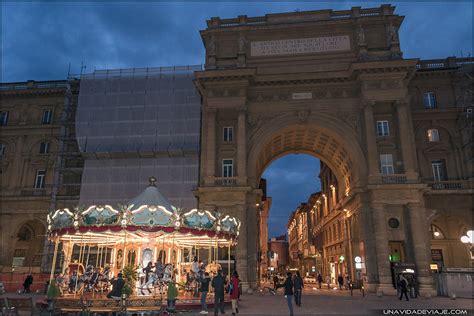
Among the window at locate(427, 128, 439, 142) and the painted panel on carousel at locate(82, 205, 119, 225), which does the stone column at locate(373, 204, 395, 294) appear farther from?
the painted panel on carousel at locate(82, 205, 119, 225)


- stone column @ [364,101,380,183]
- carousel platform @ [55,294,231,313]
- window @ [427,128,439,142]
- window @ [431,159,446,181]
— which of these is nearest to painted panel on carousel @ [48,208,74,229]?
carousel platform @ [55,294,231,313]

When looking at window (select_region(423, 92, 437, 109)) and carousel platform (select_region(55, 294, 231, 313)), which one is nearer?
carousel platform (select_region(55, 294, 231, 313))

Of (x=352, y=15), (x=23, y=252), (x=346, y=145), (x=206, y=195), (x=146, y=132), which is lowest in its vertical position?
(x=23, y=252)

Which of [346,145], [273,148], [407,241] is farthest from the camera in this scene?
[273,148]

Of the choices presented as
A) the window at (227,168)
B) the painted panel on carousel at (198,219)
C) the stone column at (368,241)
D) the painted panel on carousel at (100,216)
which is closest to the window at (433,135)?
the stone column at (368,241)

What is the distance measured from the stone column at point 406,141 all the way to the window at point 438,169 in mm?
5738

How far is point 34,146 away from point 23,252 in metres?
10.8

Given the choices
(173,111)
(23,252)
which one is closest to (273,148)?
(173,111)

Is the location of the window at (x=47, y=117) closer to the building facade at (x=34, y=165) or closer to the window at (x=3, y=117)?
the building facade at (x=34, y=165)

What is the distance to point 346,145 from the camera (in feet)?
109

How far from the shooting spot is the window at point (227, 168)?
3331cm

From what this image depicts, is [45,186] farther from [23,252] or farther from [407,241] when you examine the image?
[407,241]

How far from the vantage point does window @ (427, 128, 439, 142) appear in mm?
36844

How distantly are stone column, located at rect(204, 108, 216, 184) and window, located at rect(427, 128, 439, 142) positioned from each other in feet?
65.3
